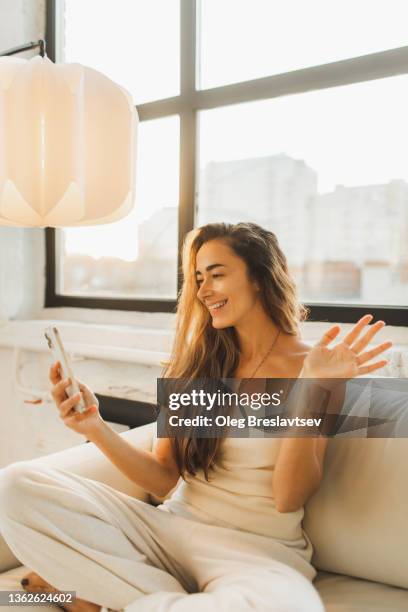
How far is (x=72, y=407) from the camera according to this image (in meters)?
1.20

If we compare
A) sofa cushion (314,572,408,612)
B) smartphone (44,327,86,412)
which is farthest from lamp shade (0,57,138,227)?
sofa cushion (314,572,408,612)

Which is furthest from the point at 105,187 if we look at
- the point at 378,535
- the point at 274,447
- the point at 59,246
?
the point at 59,246

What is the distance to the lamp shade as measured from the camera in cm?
109

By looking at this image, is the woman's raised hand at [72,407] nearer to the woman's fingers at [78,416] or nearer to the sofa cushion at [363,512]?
the woman's fingers at [78,416]

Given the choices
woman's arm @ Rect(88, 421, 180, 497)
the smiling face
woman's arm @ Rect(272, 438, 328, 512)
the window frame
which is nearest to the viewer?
woman's arm @ Rect(272, 438, 328, 512)

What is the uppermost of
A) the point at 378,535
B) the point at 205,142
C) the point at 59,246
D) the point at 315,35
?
the point at 315,35

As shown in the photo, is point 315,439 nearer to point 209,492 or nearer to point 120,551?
point 209,492

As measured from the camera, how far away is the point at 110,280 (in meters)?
2.53

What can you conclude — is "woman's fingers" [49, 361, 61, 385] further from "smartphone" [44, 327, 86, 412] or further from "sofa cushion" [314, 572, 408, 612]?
"sofa cushion" [314, 572, 408, 612]

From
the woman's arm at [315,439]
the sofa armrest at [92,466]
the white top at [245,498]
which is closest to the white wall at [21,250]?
the sofa armrest at [92,466]

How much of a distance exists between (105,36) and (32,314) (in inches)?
51.8

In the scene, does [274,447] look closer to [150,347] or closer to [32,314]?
[150,347]

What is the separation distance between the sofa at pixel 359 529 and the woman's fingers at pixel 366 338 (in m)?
0.33

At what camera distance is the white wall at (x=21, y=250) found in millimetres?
2518
